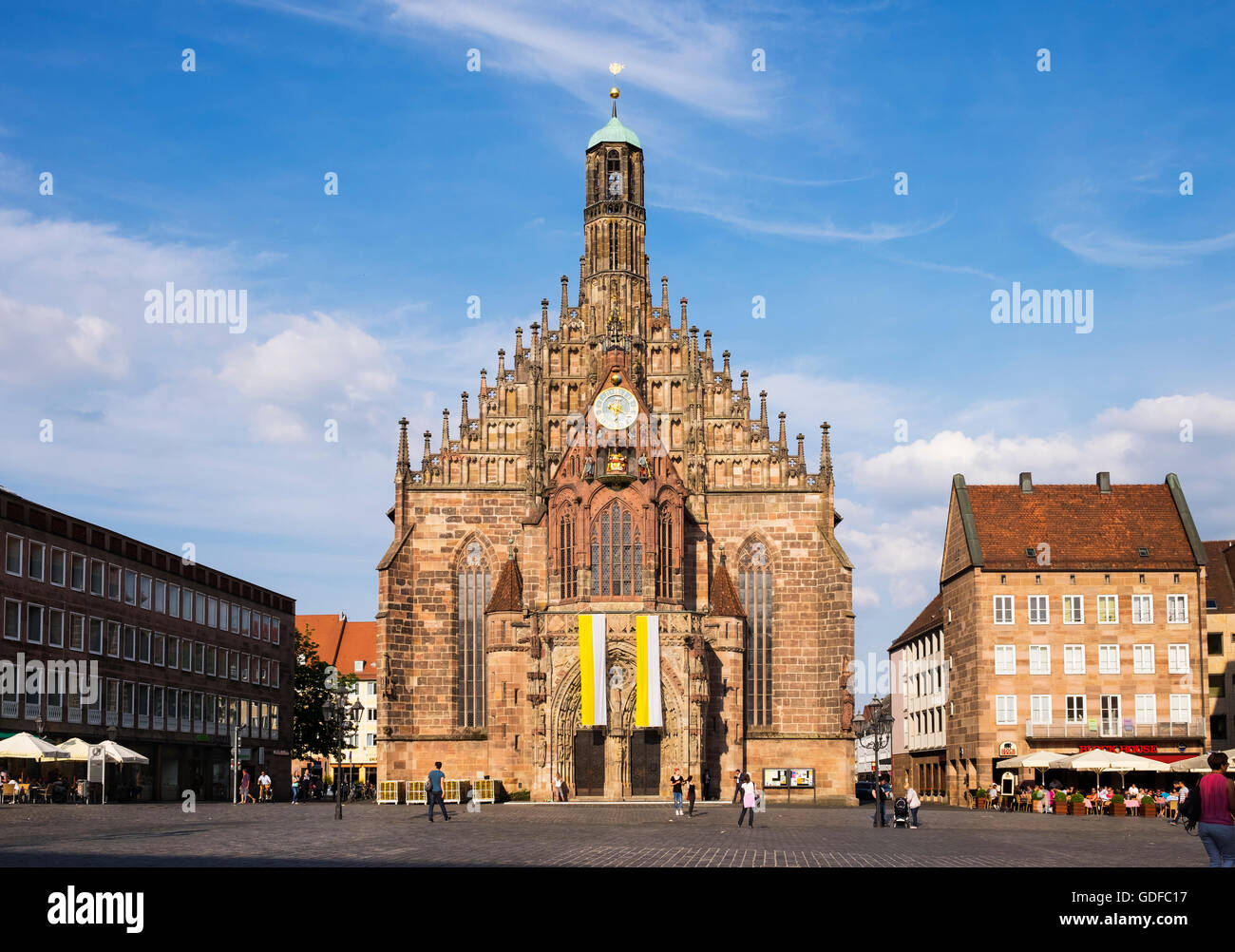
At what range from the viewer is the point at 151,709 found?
73250 millimetres

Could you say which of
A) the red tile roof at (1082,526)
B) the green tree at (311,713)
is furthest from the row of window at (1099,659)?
the green tree at (311,713)

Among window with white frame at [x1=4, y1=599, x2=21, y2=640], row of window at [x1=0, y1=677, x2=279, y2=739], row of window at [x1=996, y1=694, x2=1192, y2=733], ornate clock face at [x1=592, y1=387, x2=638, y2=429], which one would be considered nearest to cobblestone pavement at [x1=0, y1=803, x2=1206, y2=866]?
window with white frame at [x1=4, y1=599, x2=21, y2=640]

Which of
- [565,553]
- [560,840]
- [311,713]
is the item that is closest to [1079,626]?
[565,553]

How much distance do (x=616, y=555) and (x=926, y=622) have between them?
33528 mm

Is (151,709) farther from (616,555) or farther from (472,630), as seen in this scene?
(616,555)

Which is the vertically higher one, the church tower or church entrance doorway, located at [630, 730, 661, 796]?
the church tower

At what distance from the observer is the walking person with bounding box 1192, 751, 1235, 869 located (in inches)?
690

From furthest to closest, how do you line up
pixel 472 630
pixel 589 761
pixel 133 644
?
pixel 133 644
pixel 472 630
pixel 589 761

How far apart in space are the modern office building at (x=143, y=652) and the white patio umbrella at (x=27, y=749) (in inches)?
396

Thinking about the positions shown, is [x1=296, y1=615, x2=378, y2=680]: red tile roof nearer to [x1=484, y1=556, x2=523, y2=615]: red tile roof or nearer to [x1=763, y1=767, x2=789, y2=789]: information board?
[x1=484, y1=556, x2=523, y2=615]: red tile roof

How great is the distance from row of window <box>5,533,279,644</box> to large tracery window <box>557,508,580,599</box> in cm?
2160

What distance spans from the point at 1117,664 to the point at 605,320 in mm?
29829

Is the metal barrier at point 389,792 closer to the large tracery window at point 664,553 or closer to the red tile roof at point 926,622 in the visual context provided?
the large tracery window at point 664,553
